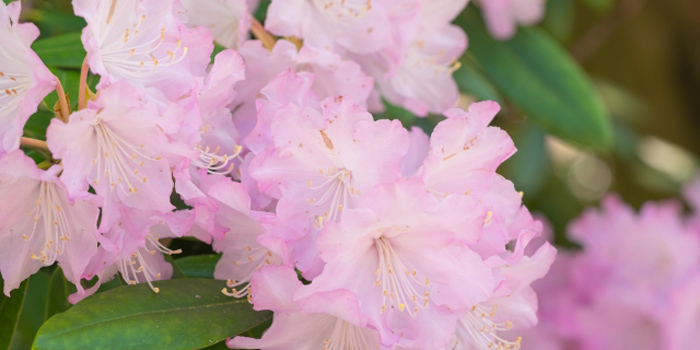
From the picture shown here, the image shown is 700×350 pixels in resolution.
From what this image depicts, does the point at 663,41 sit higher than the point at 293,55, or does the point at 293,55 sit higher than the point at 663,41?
the point at 293,55

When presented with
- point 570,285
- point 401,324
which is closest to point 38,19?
point 401,324

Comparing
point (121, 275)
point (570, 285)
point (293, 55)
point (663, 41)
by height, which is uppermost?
point (293, 55)

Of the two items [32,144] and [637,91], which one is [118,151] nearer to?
[32,144]

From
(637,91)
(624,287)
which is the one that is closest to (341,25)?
(624,287)

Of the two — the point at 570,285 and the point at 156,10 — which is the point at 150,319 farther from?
the point at 570,285

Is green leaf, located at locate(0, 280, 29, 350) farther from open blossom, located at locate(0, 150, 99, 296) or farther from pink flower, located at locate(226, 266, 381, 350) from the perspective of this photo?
pink flower, located at locate(226, 266, 381, 350)

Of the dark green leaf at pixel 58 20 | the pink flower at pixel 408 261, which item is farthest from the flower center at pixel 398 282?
the dark green leaf at pixel 58 20
